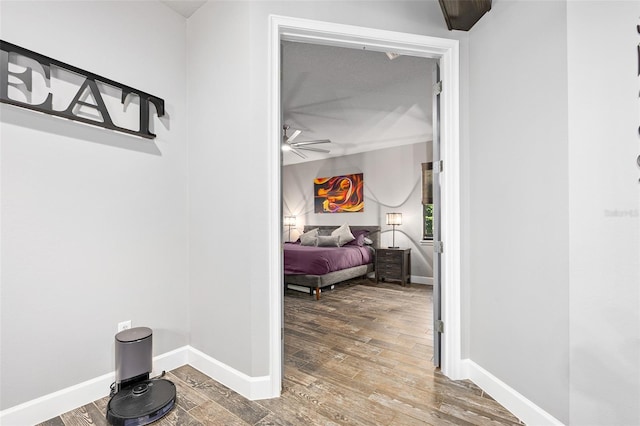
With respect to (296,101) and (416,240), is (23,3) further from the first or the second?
(416,240)

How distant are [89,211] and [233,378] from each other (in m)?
1.37

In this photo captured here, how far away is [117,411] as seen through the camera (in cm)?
161

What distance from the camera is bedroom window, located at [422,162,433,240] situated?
221 inches

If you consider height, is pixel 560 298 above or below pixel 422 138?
below

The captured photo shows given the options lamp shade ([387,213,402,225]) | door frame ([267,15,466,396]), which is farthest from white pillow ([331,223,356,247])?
door frame ([267,15,466,396])

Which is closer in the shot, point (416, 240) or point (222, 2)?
point (222, 2)

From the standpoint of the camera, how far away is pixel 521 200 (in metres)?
1.69

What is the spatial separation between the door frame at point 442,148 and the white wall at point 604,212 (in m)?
0.73

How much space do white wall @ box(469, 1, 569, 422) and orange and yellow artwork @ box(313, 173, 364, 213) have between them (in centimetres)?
446

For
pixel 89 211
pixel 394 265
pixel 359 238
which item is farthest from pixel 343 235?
pixel 89 211

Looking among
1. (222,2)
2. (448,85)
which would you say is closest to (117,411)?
(222,2)

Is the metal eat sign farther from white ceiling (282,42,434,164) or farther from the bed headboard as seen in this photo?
the bed headboard

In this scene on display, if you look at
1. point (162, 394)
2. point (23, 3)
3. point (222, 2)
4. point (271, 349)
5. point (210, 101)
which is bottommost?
point (162, 394)

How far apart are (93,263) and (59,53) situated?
1.23m
